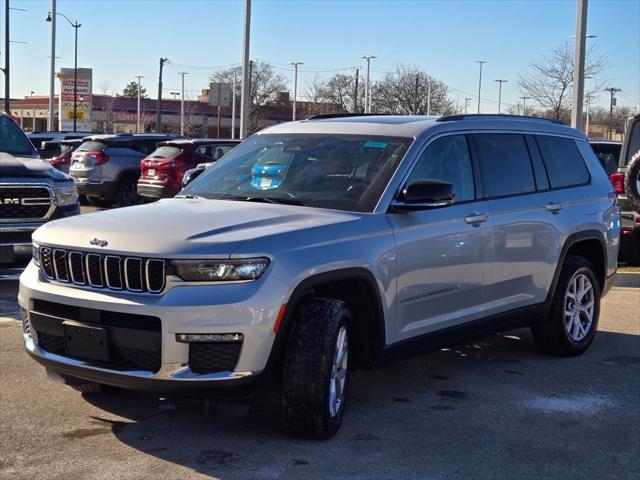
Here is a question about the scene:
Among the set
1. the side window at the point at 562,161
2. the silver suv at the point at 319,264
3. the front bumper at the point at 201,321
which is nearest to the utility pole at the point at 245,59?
the side window at the point at 562,161

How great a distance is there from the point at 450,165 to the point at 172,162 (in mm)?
12345

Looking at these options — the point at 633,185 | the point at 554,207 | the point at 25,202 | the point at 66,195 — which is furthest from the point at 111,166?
the point at 554,207

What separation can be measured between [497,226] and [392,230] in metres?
1.23

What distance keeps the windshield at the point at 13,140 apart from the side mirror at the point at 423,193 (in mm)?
6596

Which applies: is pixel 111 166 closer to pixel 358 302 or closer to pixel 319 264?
pixel 358 302

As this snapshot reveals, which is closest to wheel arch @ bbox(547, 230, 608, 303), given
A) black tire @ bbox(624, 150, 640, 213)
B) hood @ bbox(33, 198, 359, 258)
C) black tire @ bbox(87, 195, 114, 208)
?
hood @ bbox(33, 198, 359, 258)

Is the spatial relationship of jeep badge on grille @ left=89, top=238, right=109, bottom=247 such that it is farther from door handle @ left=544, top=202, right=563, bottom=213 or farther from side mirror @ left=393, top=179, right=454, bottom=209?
door handle @ left=544, top=202, right=563, bottom=213

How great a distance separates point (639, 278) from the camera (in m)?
10.9

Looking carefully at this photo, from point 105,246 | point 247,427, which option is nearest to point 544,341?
point 247,427

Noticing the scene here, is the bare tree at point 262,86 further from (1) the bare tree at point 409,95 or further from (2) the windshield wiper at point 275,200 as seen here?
(2) the windshield wiper at point 275,200

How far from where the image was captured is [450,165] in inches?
231

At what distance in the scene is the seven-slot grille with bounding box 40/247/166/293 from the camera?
14.2 ft

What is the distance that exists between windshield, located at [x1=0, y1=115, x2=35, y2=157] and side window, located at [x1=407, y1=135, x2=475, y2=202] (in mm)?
6293

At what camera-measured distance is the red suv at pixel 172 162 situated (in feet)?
57.0
